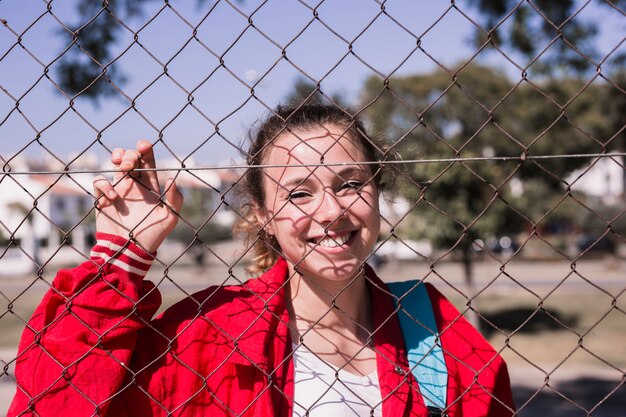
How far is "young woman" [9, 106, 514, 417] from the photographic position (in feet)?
5.63

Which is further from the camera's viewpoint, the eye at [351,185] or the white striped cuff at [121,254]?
the eye at [351,185]

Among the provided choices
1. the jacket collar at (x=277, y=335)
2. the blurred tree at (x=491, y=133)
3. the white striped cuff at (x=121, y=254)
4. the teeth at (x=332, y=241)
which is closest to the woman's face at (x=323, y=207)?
the teeth at (x=332, y=241)

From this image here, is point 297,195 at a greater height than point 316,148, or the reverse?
point 316,148

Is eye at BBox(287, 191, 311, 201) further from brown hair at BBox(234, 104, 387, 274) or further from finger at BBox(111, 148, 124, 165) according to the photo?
finger at BBox(111, 148, 124, 165)

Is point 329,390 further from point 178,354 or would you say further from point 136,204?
point 136,204

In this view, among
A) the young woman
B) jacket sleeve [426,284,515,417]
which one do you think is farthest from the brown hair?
jacket sleeve [426,284,515,417]

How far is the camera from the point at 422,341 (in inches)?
76.7

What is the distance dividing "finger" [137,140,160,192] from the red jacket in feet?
0.56

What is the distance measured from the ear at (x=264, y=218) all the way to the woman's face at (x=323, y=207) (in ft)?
0.11

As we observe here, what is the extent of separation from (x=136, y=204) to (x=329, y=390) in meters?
0.71

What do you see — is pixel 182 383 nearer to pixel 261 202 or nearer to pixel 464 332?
pixel 261 202

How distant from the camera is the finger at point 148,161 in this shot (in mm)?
1786

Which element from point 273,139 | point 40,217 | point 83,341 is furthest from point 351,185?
point 40,217

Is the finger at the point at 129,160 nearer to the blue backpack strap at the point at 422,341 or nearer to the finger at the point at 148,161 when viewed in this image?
→ the finger at the point at 148,161
